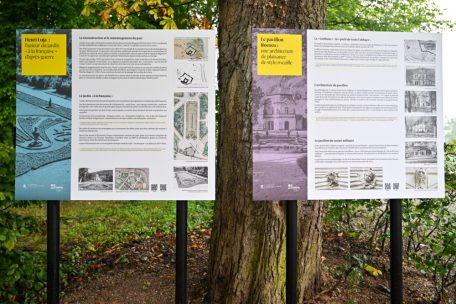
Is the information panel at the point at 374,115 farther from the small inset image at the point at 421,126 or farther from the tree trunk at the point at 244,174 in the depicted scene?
the tree trunk at the point at 244,174

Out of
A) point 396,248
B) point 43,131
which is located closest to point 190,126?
point 43,131

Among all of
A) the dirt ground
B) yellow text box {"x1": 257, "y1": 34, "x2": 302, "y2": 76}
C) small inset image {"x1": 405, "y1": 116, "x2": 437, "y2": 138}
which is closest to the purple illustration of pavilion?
yellow text box {"x1": 257, "y1": 34, "x2": 302, "y2": 76}

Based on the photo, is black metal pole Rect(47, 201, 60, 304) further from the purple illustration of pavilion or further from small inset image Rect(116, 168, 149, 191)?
the purple illustration of pavilion

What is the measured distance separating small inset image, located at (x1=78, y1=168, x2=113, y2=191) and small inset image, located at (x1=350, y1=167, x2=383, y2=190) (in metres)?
1.68

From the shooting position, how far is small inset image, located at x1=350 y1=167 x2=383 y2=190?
9.23ft

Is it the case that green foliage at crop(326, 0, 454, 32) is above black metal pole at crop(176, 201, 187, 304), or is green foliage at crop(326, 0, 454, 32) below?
above

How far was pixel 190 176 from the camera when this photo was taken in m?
2.77

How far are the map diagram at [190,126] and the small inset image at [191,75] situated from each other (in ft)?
0.22

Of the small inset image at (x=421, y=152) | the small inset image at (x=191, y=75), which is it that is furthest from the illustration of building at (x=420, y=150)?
the small inset image at (x=191, y=75)

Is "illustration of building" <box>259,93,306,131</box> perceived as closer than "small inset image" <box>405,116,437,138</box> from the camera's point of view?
Yes

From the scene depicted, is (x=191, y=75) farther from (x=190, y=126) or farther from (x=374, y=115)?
(x=374, y=115)

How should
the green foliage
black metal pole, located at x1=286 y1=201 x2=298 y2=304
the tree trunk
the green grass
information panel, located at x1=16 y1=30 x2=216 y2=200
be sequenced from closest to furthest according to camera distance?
information panel, located at x1=16 y1=30 x2=216 y2=200 → black metal pole, located at x1=286 y1=201 x2=298 y2=304 → the tree trunk → the green grass → the green foliage

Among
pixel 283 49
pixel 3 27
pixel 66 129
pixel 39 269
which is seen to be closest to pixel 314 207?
pixel 283 49

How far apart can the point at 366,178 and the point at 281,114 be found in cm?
75
